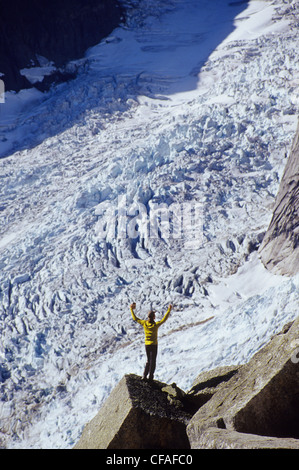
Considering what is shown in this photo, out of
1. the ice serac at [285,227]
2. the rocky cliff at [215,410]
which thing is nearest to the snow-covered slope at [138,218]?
the ice serac at [285,227]

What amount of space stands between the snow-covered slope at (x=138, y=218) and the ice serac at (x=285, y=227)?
46cm

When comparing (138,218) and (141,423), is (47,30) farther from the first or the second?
(141,423)

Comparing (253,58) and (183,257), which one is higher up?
(253,58)

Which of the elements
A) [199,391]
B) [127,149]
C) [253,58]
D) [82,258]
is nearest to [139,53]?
[253,58]

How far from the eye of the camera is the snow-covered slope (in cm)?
1165

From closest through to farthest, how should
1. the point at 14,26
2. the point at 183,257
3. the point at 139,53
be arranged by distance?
the point at 183,257, the point at 139,53, the point at 14,26

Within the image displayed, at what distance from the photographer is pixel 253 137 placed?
18.4 metres

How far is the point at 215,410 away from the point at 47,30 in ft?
102

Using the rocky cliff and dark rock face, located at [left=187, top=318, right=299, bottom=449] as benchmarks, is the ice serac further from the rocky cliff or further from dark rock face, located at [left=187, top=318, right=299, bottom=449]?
dark rock face, located at [left=187, top=318, right=299, bottom=449]

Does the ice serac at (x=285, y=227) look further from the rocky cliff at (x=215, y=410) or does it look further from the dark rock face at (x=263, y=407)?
the dark rock face at (x=263, y=407)

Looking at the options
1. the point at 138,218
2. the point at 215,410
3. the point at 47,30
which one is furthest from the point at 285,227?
the point at 47,30

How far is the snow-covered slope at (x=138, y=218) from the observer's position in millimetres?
11648

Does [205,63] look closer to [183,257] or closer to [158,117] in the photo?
[158,117]
